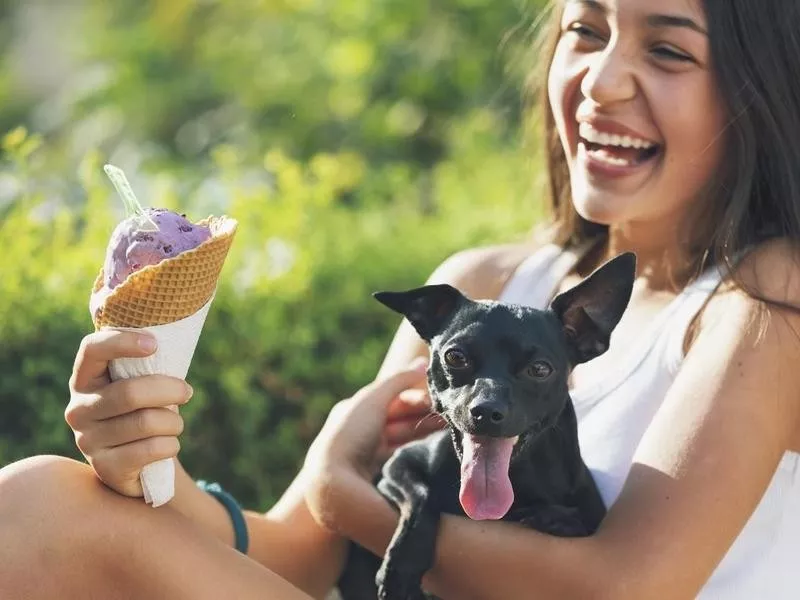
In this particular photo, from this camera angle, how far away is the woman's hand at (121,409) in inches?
87.8

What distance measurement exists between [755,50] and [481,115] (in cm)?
437

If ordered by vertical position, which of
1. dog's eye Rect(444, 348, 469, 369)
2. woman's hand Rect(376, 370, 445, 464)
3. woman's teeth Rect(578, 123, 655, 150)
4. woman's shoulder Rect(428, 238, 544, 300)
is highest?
woman's teeth Rect(578, 123, 655, 150)

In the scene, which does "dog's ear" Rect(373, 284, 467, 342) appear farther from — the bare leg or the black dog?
the bare leg

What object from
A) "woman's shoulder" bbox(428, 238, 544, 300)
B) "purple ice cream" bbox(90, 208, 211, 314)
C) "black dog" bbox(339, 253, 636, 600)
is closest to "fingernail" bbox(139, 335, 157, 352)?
"purple ice cream" bbox(90, 208, 211, 314)

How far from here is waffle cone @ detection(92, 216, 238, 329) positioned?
219 cm

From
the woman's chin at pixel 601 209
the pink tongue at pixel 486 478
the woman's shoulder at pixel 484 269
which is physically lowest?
the pink tongue at pixel 486 478

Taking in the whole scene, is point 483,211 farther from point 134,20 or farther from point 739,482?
point 134,20

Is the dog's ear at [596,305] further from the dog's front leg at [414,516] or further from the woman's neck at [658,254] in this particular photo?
the woman's neck at [658,254]

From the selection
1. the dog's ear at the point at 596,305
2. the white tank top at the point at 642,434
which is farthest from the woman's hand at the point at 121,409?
the white tank top at the point at 642,434

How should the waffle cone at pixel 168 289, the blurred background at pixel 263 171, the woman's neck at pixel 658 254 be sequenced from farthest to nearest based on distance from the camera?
the blurred background at pixel 263 171, the woman's neck at pixel 658 254, the waffle cone at pixel 168 289

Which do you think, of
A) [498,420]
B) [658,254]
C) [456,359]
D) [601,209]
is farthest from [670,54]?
[498,420]

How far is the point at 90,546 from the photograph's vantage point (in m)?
2.43

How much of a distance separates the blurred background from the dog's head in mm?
1063

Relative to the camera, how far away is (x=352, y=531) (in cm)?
275
